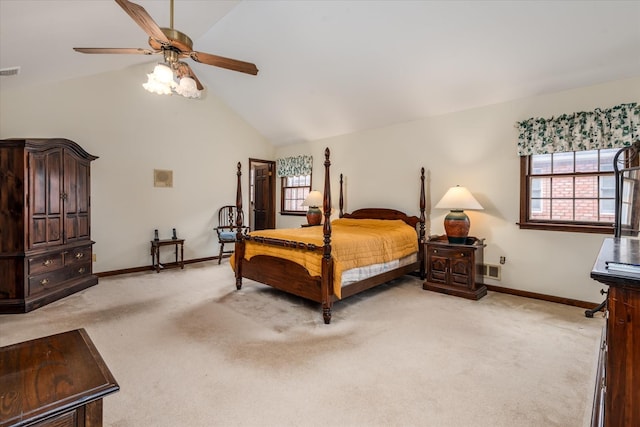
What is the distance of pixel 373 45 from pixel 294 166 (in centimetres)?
333

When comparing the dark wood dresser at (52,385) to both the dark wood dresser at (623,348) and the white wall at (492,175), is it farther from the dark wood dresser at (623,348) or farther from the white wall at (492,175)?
the white wall at (492,175)

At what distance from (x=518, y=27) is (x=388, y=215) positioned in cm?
285

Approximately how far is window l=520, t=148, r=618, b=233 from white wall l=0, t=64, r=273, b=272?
201 inches

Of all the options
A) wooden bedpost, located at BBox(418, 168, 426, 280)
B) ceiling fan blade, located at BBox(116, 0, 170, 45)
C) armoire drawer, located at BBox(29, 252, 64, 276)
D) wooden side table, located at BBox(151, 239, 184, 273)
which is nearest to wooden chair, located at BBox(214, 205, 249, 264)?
wooden side table, located at BBox(151, 239, 184, 273)

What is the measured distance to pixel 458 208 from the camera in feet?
13.1

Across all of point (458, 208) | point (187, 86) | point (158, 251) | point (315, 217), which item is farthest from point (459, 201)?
point (158, 251)

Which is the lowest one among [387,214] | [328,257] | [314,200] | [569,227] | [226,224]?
[328,257]

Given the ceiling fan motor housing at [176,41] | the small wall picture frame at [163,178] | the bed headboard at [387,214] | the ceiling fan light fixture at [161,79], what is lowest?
the bed headboard at [387,214]

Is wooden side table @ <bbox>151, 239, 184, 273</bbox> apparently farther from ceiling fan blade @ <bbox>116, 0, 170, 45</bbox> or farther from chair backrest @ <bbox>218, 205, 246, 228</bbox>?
ceiling fan blade @ <bbox>116, 0, 170, 45</bbox>

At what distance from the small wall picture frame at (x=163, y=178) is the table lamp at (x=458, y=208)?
442 centimetres

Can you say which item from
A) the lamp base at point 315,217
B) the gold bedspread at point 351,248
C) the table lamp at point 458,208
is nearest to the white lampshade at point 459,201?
the table lamp at point 458,208

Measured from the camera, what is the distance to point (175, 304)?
3.59 metres

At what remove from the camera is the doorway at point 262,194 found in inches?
285

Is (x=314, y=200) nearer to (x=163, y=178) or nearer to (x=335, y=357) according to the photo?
(x=163, y=178)
